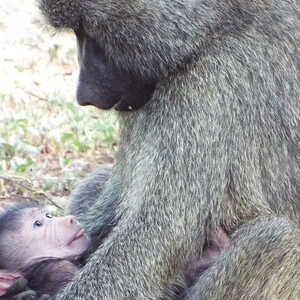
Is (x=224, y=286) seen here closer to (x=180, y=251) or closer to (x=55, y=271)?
(x=180, y=251)

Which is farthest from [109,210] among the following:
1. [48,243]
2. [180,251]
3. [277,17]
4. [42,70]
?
[42,70]

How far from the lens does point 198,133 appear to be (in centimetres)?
404

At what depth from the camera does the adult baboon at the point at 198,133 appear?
4.00m

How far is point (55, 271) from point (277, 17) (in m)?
1.72

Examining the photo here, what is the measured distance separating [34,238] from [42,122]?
3.35 meters

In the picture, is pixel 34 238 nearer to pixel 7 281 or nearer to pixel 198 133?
pixel 7 281

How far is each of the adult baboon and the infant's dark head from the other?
31cm

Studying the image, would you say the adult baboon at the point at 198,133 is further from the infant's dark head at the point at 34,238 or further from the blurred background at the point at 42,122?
the blurred background at the point at 42,122

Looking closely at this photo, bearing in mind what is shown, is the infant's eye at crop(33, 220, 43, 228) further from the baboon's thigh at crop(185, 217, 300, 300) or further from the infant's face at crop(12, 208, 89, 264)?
the baboon's thigh at crop(185, 217, 300, 300)

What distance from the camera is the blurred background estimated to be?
20.9 feet

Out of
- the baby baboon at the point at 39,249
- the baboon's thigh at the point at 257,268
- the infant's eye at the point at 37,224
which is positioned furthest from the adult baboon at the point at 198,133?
the infant's eye at the point at 37,224

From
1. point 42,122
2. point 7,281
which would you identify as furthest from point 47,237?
point 42,122

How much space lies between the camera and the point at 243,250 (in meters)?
3.95

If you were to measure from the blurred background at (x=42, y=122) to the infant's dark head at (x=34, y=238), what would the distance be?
100 centimetres
